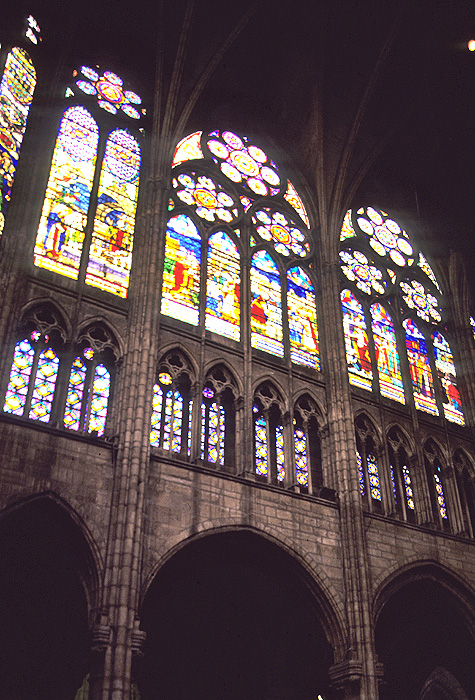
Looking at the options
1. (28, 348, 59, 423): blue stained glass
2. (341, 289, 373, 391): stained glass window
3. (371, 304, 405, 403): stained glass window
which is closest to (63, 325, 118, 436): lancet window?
(28, 348, 59, 423): blue stained glass

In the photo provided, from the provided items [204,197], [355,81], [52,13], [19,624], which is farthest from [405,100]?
[19,624]

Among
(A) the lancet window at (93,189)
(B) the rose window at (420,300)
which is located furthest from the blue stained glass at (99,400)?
(B) the rose window at (420,300)

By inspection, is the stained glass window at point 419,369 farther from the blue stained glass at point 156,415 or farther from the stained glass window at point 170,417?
the blue stained glass at point 156,415

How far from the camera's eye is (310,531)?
13.3m

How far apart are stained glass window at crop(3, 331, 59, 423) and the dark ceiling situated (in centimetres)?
718

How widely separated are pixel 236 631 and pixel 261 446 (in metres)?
3.48

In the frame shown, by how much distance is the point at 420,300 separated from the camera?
1975cm

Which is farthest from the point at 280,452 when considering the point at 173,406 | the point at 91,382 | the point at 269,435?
the point at 91,382

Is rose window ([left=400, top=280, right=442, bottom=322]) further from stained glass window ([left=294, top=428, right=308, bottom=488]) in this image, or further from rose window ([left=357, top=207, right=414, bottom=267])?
stained glass window ([left=294, top=428, right=308, bottom=488])

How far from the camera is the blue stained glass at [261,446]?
13.8 m

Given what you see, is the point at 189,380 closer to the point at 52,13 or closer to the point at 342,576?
the point at 342,576

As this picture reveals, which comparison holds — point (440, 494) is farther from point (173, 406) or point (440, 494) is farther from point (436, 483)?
point (173, 406)

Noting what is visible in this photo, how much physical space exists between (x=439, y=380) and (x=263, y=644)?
791 centimetres

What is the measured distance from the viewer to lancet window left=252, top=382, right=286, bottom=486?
45.3ft
